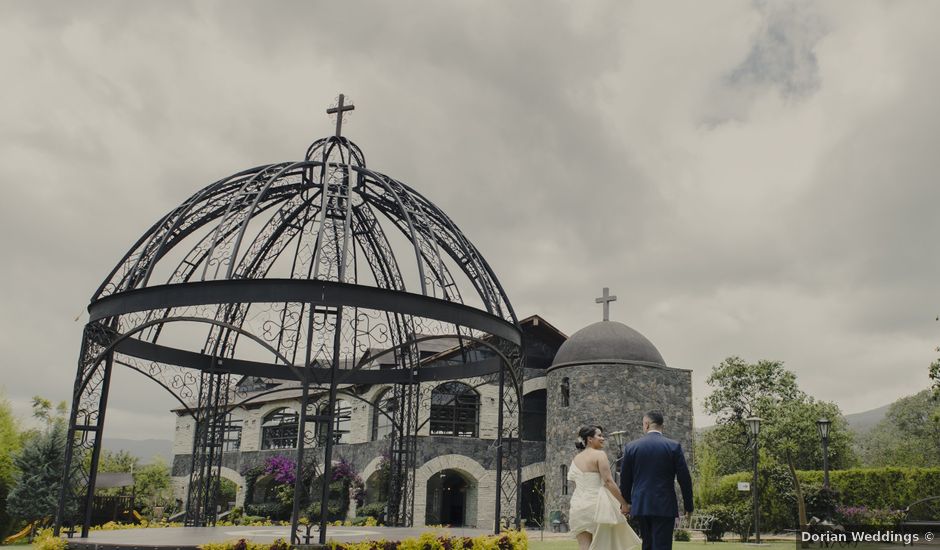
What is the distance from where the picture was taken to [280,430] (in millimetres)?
37031

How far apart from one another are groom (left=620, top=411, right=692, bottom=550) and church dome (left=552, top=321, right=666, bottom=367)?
22835 mm

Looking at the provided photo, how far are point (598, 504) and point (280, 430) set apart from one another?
31.4 m

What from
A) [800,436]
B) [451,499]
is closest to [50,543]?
[451,499]

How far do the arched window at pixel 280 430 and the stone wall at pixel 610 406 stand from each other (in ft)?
42.1

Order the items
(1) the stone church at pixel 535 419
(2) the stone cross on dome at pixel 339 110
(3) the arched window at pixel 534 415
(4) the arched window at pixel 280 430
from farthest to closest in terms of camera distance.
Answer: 1. (4) the arched window at pixel 280 430
2. (3) the arched window at pixel 534 415
3. (1) the stone church at pixel 535 419
4. (2) the stone cross on dome at pixel 339 110

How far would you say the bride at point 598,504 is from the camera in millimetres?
8047

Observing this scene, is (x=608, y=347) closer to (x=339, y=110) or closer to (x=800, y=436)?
(x=800, y=436)

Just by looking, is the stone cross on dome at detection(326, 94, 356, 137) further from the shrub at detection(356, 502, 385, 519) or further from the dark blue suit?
the shrub at detection(356, 502, 385, 519)

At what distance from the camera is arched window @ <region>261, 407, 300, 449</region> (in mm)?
36188

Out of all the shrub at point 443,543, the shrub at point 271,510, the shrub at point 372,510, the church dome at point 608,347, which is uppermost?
the church dome at point 608,347

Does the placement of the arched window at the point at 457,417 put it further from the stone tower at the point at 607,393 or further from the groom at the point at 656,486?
the groom at the point at 656,486

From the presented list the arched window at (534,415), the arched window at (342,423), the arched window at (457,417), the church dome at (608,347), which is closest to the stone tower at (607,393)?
the church dome at (608,347)

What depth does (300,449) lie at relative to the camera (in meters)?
9.50

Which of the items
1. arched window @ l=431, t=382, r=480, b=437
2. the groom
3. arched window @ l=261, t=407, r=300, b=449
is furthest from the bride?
arched window @ l=261, t=407, r=300, b=449
